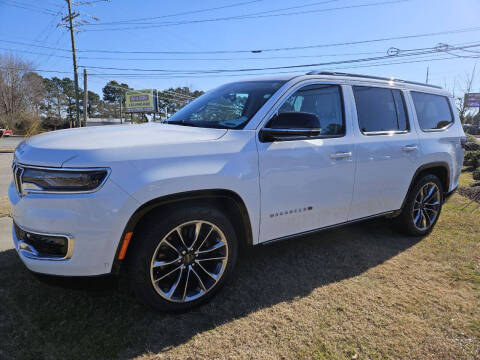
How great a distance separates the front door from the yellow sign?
4762 centimetres

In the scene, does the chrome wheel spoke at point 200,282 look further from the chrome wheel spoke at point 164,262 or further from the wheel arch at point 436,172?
the wheel arch at point 436,172

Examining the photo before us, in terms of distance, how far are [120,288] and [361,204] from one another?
8.28 feet

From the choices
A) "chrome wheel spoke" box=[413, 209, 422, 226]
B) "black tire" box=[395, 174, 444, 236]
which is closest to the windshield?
"black tire" box=[395, 174, 444, 236]

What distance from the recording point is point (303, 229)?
9.58 feet

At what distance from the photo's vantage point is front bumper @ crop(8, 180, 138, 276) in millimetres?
1896

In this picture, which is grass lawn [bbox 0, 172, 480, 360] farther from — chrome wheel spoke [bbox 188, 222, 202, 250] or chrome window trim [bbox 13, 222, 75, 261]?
chrome wheel spoke [bbox 188, 222, 202, 250]

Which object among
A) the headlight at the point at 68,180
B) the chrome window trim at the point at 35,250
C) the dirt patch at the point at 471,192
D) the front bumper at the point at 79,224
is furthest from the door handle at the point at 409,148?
the dirt patch at the point at 471,192

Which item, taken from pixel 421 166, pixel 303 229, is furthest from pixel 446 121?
pixel 303 229

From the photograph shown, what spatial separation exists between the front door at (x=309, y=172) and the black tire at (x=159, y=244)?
43 cm

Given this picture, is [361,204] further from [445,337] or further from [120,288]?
[120,288]

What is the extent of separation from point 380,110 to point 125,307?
327 cm

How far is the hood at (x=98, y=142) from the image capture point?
1.97 metres

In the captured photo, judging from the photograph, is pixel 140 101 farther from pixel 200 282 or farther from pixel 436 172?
pixel 200 282

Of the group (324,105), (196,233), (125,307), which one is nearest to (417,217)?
(324,105)
